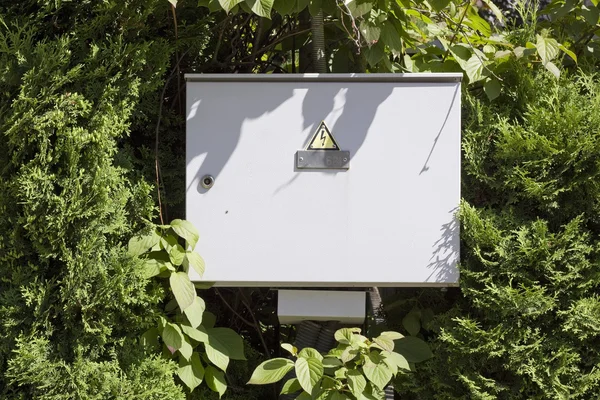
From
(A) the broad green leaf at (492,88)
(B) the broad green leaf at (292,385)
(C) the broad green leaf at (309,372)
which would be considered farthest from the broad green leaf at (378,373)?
(A) the broad green leaf at (492,88)

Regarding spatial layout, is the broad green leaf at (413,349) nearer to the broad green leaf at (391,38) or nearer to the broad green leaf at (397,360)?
the broad green leaf at (397,360)

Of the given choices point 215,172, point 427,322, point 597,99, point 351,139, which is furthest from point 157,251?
point 597,99

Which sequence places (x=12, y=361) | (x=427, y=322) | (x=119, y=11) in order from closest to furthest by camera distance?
(x=12, y=361), (x=119, y=11), (x=427, y=322)

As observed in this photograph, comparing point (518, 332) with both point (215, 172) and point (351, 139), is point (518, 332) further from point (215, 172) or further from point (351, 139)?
point (215, 172)

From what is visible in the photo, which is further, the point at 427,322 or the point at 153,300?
the point at 427,322

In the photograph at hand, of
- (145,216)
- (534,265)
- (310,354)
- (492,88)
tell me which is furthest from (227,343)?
(492,88)

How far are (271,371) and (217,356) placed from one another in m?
0.19

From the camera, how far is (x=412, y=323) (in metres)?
2.54

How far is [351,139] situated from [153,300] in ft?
2.70

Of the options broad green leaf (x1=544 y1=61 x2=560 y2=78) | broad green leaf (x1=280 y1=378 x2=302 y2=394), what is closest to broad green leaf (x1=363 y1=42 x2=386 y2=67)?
broad green leaf (x1=544 y1=61 x2=560 y2=78)

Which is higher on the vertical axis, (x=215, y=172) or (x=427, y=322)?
(x=215, y=172)

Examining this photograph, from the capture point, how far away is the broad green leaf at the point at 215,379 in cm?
238

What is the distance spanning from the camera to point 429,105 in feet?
7.68

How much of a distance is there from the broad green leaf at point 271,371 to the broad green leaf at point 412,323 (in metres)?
0.45
